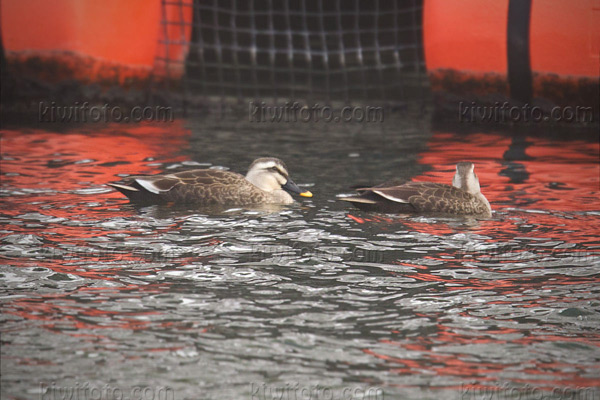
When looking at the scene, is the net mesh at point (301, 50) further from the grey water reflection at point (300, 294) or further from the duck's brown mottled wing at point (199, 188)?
the duck's brown mottled wing at point (199, 188)

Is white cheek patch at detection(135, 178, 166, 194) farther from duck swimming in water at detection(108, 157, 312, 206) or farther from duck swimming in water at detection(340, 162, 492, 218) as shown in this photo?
duck swimming in water at detection(340, 162, 492, 218)

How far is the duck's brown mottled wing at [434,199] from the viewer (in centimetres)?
898

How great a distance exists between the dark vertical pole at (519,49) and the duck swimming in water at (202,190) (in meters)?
5.84

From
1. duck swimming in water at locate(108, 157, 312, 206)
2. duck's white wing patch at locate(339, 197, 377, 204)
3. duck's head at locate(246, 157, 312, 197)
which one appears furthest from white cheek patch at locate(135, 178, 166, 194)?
duck's white wing patch at locate(339, 197, 377, 204)

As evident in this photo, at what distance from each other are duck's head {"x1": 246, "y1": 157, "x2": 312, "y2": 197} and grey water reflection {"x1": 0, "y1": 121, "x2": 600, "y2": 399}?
1.07 ft

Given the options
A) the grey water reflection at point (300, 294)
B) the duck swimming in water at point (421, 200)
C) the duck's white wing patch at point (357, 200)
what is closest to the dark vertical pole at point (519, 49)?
the grey water reflection at point (300, 294)

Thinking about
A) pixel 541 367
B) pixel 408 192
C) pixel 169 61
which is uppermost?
pixel 169 61

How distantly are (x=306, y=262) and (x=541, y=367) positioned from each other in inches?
92.3

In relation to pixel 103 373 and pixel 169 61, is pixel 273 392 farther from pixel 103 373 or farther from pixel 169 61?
pixel 169 61

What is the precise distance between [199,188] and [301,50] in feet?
24.8

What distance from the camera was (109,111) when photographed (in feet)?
51.3

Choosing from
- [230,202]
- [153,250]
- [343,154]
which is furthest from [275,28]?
[153,250]

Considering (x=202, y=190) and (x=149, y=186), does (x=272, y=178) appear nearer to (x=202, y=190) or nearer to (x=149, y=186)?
(x=202, y=190)

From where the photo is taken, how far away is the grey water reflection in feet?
17.7
